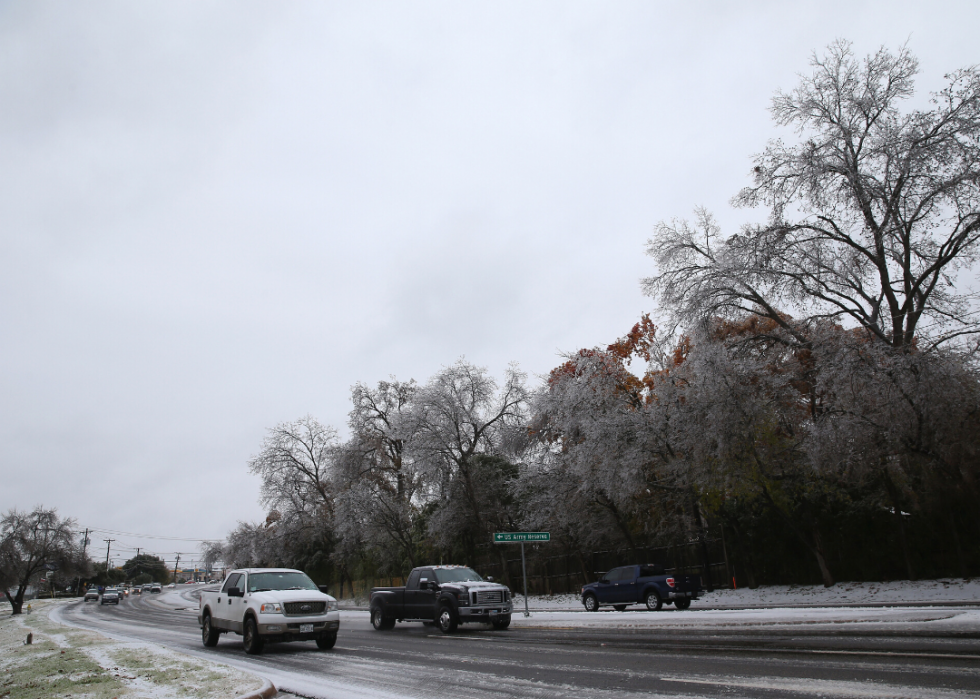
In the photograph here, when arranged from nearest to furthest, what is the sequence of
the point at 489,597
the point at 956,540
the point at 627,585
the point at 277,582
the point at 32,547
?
the point at 277,582 → the point at 489,597 → the point at 956,540 → the point at 627,585 → the point at 32,547

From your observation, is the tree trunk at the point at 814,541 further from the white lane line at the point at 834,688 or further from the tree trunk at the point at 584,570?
the white lane line at the point at 834,688

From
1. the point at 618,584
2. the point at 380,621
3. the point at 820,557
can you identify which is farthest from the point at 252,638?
the point at 820,557

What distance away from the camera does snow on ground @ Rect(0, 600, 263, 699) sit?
8.75 metres

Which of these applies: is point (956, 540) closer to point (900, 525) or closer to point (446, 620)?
point (900, 525)

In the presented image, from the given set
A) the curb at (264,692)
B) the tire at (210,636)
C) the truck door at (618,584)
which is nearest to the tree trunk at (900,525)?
the truck door at (618,584)

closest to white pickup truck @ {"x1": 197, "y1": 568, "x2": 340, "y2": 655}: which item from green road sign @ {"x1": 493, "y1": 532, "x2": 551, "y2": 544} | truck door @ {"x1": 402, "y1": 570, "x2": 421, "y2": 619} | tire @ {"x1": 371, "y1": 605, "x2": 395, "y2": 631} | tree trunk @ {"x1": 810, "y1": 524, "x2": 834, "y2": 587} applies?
truck door @ {"x1": 402, "y1": 570, "x2": 421, "y2": 619}

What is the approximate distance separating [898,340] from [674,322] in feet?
23.0

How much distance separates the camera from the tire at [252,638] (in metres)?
14.2

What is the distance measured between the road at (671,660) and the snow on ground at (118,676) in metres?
0.90

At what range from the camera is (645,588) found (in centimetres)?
2238

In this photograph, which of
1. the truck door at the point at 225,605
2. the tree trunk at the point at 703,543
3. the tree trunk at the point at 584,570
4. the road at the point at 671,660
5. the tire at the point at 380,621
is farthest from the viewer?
the tree trunk at the point at 584,570

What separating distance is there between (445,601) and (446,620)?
517mm

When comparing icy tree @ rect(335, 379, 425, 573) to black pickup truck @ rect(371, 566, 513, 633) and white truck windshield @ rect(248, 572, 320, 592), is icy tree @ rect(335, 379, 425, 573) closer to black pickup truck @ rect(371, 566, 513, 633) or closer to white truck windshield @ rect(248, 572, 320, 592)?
black pickup truck @ rect(371, 566, 513, 633)

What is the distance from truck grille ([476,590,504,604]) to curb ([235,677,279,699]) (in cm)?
973
